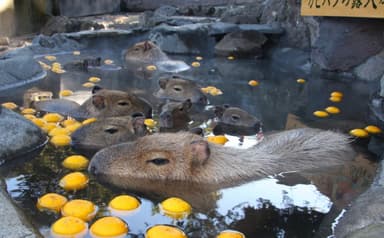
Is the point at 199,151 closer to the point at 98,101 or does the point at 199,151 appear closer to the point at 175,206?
the point at 175,206

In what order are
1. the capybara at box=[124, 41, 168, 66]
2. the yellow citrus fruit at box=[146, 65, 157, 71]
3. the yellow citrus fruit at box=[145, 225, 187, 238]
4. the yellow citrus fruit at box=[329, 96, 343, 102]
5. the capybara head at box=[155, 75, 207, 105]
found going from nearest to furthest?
1. the yellow citrus fruit at box=[145, 225, 187, 238]
2. the capybara head at box=[155, 75, 207, 105]
3. the yellow citrus fruit at box=[329, 96, 343, 102]
4. the yellow citrus fruit at box=[146, 65, 157, 71]
5. the capybara at box=[124, 41, 168, 66]

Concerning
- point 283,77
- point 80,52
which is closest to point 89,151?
point 283,77

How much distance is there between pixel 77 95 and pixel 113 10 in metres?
11.8

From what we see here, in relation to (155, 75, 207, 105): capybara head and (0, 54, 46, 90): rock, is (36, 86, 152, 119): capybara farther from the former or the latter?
(0, 54, 46, 90): rock

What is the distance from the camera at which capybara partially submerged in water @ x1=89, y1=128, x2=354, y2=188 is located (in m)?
3.15

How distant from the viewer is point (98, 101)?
15.2 ft

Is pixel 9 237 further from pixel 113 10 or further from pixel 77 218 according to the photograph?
pixel 113 10

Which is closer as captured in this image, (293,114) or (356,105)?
(293,114)

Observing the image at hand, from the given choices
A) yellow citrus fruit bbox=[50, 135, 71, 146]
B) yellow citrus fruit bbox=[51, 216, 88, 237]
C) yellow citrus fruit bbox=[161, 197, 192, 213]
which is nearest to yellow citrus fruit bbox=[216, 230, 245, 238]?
yellow citrus fruit bbox=[161, 197, 192, 213]

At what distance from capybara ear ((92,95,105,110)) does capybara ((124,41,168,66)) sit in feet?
10.8

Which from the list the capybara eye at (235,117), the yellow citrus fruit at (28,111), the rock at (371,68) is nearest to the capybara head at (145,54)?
the rock at (371,68)

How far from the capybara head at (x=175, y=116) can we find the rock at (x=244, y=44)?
4189 millimetres

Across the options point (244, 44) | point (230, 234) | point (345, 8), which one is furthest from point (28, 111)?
point (244, 44)

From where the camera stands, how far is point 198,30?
9297 millimetres
